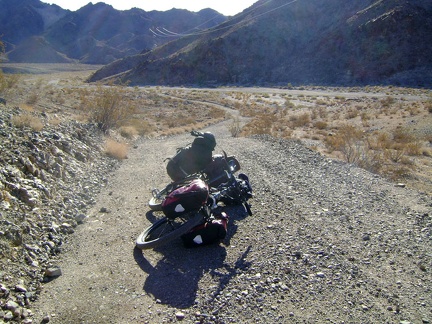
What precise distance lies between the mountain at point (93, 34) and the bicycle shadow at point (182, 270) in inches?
6438

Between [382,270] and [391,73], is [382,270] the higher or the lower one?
the higher one

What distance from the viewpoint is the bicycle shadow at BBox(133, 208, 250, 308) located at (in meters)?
4.06

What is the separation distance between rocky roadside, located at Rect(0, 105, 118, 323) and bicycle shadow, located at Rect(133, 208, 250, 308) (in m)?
1.27

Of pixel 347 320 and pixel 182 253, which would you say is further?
pixel 182 253

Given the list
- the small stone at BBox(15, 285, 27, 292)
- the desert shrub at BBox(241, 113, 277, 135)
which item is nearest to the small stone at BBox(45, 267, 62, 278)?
the small stone at BBox(15, 285, 27, 292)

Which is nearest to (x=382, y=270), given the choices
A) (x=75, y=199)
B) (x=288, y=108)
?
(x=75, y=199)

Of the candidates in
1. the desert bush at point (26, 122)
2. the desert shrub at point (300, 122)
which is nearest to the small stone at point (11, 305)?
the desert bush at point (26, 122)

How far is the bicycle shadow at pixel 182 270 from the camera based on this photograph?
13.3ft

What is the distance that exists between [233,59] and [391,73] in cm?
3293

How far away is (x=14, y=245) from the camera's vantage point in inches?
175

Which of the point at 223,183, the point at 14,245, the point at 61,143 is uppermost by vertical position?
the point at 61,143

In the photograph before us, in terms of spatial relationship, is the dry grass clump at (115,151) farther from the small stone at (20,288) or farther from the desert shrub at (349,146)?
the desert shrub at (349,146)

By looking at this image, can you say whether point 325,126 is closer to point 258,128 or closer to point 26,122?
point 258,128

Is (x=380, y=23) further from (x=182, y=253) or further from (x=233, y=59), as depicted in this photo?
(x=182, y=253)
